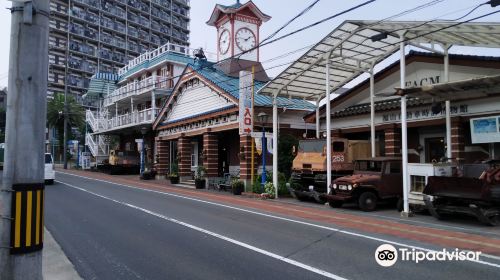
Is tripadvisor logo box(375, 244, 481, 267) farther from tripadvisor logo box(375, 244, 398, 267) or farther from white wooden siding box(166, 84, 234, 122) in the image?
white wooden siding box(166, 84, 234, 122)

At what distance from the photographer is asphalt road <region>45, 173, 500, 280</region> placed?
21.1 ft

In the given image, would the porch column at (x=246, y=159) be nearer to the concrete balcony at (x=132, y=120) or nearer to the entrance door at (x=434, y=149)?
the entrance door at (x=434, y=149)

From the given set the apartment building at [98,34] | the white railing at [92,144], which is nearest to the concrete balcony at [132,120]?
the white railing at [92,144]

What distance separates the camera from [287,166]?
71.5ft

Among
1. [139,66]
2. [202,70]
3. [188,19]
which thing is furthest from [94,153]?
[188,19]

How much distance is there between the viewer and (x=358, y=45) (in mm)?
16766

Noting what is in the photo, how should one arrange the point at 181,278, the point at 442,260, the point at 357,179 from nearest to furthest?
the point at 181,278 < the point at 442,260 < the point at 357,179

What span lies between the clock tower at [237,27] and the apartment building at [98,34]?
42995mm

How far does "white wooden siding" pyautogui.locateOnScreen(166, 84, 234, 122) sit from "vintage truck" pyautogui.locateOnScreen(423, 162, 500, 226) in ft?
45.6

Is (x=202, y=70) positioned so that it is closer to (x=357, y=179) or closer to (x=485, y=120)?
(x=357, y=179)

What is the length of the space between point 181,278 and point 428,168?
32.7 ft

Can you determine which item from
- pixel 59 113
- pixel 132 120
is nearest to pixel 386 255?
pixel 132 120

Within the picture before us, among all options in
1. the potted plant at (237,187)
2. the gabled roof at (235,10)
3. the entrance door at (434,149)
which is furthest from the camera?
the gabled roof at (235,10)

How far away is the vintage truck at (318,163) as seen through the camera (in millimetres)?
17281
